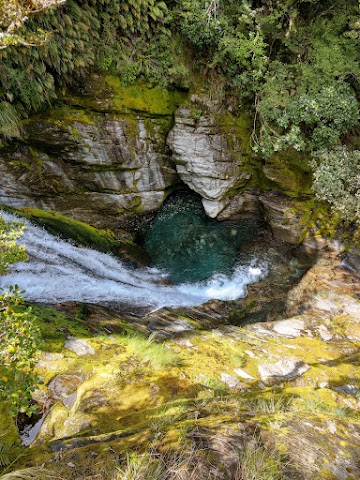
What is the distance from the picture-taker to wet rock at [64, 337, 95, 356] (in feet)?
17.1

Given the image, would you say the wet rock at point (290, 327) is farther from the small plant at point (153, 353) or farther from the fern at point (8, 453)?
the fern at point (8, 453)

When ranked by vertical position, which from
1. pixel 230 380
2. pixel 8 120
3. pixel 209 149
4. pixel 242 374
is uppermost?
pixel 8 120

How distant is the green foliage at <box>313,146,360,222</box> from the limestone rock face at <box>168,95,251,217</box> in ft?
9.36

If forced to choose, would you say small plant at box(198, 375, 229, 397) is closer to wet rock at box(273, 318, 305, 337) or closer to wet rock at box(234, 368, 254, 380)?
wet rock at box(234, 368, 254, 380)

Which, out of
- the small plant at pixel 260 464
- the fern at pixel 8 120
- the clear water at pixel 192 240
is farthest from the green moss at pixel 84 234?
the small plant at pixel 260 464

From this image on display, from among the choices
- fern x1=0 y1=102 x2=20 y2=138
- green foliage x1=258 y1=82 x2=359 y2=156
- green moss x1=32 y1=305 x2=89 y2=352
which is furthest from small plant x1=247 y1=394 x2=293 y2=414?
fern x1=0 y1=102 x2=20 y2=138

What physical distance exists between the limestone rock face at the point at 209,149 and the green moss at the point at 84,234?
3509 mm

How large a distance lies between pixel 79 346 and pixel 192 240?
7841 mm

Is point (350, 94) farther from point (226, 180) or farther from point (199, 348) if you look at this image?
point (199, 348)

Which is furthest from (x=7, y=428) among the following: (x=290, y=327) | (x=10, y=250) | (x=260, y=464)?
(x=290, y=327)

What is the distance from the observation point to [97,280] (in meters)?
9.22

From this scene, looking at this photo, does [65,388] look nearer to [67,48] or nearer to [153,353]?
[153,353]

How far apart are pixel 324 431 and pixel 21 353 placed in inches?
128

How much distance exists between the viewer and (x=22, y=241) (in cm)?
863
